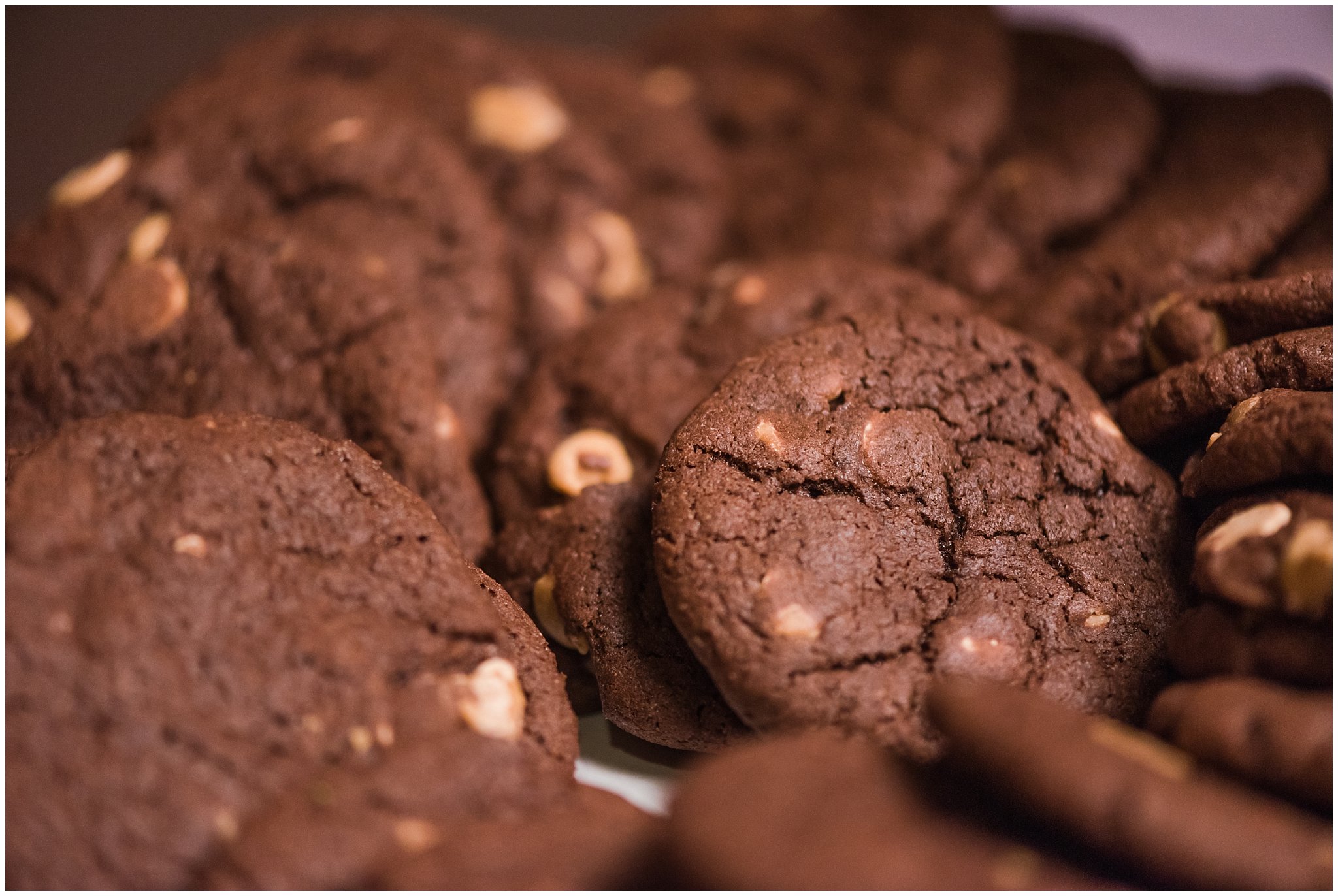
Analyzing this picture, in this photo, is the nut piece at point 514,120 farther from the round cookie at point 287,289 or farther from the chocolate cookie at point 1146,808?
the chocolate cookie at point 1146,808

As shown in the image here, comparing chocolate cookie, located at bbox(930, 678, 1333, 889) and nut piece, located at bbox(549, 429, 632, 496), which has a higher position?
chocolate cookie, located at bbox(930, 678, 1333, 889)

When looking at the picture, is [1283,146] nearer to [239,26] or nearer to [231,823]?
[231,823]

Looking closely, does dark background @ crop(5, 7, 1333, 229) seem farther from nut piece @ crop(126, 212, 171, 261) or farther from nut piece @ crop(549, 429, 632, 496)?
nut piece @ crop(549, 429, 632, 496)

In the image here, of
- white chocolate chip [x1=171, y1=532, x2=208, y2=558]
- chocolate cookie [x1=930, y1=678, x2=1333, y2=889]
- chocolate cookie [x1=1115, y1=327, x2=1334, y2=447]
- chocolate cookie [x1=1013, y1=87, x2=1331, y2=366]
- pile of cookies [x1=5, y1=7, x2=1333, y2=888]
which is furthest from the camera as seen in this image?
chocolate cookie [x1=1013, y1=87, x2=1331, y2=366]

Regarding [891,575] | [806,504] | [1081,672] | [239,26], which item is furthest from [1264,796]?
[239,26]

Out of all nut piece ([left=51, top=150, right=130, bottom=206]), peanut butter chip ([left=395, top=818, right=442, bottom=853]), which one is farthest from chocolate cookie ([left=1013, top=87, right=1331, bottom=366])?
nut piece ([left=51, top=150, right=130, bottom=206])
